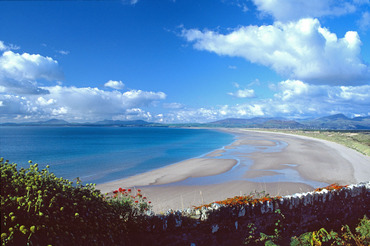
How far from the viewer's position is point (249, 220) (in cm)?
687

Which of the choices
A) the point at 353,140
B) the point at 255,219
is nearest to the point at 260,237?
the point at 255,219

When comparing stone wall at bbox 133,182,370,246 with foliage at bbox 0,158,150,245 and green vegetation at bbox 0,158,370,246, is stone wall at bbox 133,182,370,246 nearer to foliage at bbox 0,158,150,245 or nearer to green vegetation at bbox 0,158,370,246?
green vegetation at bbox 0,158,370,246

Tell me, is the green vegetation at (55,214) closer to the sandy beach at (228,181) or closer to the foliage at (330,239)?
the foliage at (330,239)

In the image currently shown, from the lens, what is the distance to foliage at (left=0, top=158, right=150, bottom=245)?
12.2 feet

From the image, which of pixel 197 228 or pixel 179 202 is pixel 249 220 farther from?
pixel 179 202

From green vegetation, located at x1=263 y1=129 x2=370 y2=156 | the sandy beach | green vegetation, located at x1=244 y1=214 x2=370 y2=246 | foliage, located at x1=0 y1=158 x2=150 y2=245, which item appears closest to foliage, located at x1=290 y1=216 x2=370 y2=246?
green vegetation, located at x1=244 y1=214 x2=370 y2=246

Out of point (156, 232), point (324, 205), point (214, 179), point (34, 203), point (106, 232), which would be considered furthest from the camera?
point (214, 179)

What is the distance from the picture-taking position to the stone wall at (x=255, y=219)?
235 inches

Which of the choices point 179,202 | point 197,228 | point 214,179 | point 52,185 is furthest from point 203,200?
point 52,185

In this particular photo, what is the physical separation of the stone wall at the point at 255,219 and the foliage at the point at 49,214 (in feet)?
4.07

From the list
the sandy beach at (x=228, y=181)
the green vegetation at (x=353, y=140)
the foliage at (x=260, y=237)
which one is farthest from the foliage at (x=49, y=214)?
the green vegetation at (x=353, y=140)

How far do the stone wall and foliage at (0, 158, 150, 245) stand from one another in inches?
48.8

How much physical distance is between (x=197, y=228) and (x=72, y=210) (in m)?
3.36

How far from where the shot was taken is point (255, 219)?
695 cm
